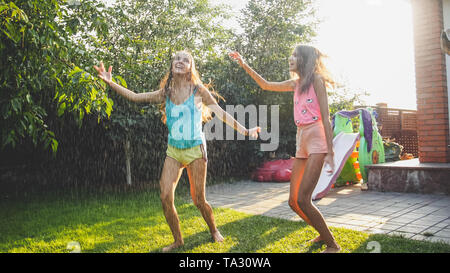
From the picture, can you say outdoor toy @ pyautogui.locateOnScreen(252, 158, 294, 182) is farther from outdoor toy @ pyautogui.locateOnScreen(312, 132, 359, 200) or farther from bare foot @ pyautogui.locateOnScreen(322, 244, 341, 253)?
bare foot @ pyautogui.locateOnScreen(322, 244, 341, 253)

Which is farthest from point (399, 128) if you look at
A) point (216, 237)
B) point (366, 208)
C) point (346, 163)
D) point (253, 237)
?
point (216, 237)

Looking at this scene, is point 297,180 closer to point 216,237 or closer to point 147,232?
point 216,237

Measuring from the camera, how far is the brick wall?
7066mm

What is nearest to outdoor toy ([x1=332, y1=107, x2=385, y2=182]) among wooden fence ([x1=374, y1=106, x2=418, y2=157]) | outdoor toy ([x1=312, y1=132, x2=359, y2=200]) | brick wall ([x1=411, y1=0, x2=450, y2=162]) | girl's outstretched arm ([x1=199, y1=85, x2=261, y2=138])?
outdoor toy ([x1=312, y1=132, x2=359, y2=200])

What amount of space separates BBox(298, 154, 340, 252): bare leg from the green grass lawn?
0.80 ft

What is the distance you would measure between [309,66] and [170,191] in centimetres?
168

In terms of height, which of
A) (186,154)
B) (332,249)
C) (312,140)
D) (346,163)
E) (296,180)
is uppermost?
(312,140)

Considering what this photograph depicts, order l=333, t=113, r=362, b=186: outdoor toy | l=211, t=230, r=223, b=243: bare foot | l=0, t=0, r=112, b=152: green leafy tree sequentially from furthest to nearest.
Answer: l=333, t=113, r=362, b=186: outdoor toy
l=0, t=0, r=112, b=152: green leafy tree
l=211, t=230, r=223, b=243: bare foot

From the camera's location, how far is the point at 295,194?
326 centimetres

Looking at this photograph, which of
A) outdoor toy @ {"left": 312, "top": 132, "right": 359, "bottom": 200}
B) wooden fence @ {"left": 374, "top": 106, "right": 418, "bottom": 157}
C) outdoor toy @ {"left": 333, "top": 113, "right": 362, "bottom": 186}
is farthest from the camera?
wooden fence @ {"left": 374, "top": 106, "right": 418, "bottom": 157}

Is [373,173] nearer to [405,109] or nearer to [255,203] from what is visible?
[255,203]

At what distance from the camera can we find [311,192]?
3.07 m

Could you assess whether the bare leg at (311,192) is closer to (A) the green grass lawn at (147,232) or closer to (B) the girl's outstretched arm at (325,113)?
(B) the girl's outstretched arm at (325,113)
